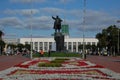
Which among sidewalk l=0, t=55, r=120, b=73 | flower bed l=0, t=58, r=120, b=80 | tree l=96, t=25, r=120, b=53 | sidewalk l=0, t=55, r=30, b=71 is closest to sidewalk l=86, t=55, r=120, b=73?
sidewalk l=0, t=55, r=120, b=73

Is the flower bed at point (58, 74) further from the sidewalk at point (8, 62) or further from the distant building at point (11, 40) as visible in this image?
the distant building at point (11, 40)

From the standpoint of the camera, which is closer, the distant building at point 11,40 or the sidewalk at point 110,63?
the sidewalk at point 110,63

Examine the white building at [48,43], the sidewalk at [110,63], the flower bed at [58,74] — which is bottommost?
the sidewalk at [110,63]

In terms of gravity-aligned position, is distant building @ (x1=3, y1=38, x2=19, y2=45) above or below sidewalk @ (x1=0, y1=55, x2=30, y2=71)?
above

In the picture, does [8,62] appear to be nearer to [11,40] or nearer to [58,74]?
[58,74]

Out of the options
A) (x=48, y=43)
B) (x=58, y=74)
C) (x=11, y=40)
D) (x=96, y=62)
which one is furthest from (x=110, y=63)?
(x=11, y=40)

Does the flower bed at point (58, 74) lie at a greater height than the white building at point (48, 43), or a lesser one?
lesser

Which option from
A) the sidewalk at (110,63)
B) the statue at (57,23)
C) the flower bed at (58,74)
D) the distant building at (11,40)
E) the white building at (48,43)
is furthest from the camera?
the distant building at (11,40)

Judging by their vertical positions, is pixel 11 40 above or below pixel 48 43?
above

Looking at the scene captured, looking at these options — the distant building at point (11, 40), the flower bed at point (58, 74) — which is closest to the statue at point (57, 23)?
the flower bed at point (58, 74)

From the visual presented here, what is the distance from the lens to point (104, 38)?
112 metres

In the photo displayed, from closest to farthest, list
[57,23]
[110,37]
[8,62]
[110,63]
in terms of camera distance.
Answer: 1. [110,63]
2. [8,62]
3. [57,23]
4. [110,37]

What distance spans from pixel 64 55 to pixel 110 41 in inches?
2219

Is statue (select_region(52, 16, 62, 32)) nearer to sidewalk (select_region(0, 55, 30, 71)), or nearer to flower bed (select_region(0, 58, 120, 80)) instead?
sidewalk (select_region(0, 55, 30, 71))
